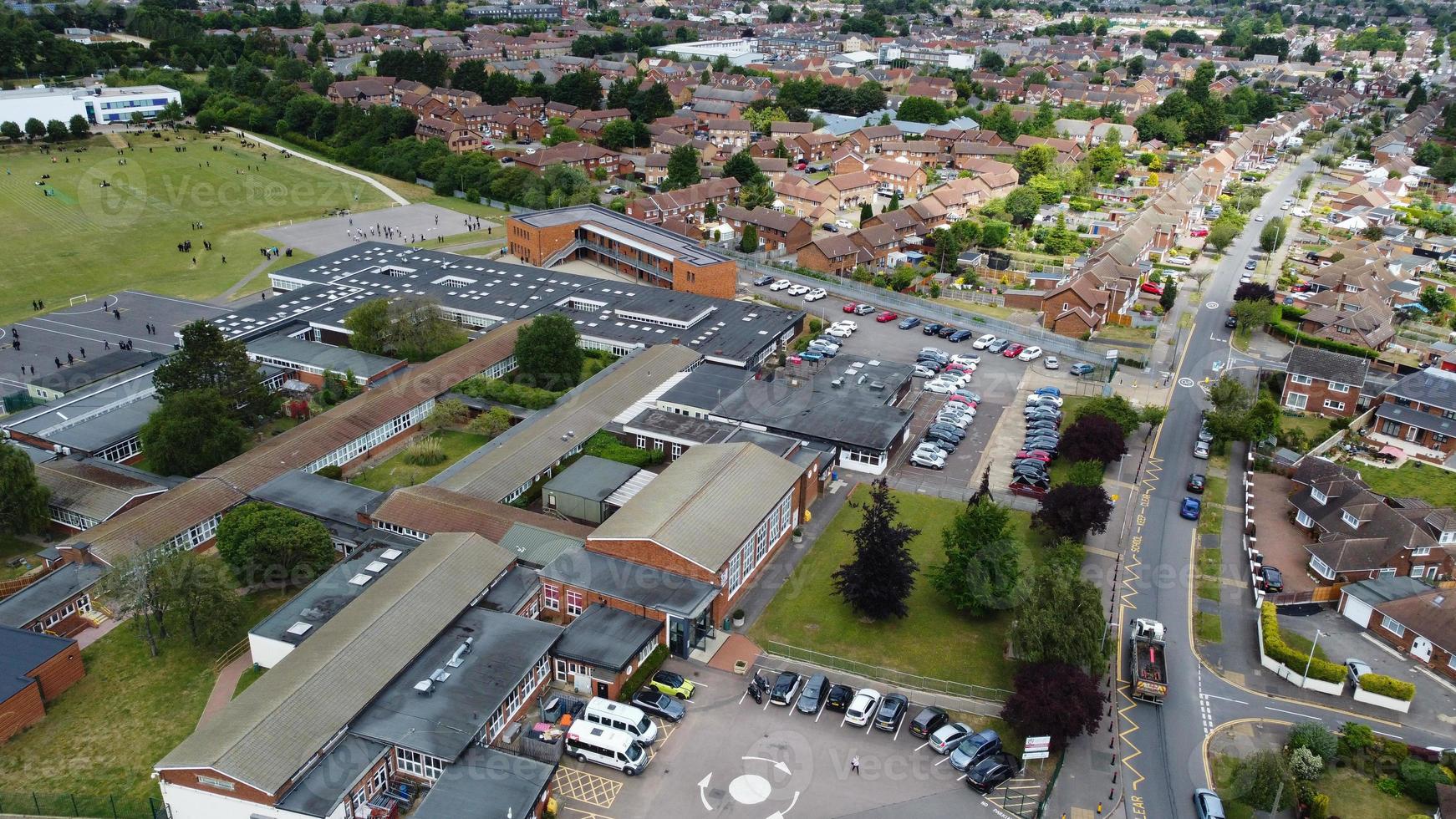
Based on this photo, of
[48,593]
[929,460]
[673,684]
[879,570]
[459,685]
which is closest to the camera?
[459,685]

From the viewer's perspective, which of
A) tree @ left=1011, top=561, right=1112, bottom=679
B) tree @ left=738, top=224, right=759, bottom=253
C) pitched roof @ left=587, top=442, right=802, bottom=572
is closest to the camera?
tree @ left=1011, top=561, right=1112, bottom=679

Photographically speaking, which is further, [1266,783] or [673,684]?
[673,684]

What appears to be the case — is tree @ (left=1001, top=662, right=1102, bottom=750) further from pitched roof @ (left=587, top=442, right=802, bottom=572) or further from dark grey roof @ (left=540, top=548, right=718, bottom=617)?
pitched roof @ (left=587, top=442, right=802, bottom=572)

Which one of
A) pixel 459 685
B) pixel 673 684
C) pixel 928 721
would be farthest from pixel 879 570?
pixel 459 685

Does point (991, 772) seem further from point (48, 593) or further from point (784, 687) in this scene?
point (48, 593)

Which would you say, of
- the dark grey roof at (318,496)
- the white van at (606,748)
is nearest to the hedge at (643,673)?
the white van at (606,748)

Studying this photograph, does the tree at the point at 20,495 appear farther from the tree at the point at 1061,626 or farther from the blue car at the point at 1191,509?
the blue car at the point at 1191,509

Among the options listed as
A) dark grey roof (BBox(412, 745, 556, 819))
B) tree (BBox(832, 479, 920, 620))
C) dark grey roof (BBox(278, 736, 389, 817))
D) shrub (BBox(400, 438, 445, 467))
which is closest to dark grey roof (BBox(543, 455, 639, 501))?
shrub (BBox(400, 438, 445, 467))
